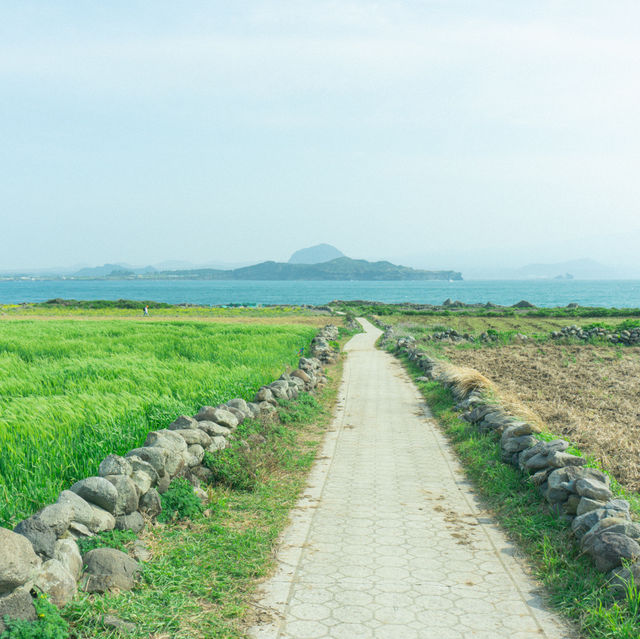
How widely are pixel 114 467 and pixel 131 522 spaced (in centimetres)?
70

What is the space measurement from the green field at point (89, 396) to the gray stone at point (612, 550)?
17.1 feet

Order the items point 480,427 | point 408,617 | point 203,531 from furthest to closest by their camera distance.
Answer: point 480,427, point 203,531, point 408,617

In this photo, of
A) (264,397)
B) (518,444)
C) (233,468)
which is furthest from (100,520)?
(264,397)

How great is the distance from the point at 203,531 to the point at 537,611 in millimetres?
3389

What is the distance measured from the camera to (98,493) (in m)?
5.64

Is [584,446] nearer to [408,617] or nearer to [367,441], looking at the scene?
[367,441]

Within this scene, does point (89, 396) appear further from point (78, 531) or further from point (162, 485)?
point (78, 531)

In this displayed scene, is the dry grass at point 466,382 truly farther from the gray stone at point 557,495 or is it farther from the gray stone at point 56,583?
the gray stone at point 56,583

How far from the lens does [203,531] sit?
6.26 metres

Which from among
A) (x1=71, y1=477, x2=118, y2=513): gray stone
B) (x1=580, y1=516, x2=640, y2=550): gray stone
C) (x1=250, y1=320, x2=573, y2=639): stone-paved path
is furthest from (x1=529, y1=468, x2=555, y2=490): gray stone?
(x1=71, y1=477, x2=118, y2=513): gray stone

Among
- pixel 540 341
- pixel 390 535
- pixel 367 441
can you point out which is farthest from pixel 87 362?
pixel 540 341

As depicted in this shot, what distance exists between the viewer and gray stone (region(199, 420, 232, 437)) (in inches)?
341

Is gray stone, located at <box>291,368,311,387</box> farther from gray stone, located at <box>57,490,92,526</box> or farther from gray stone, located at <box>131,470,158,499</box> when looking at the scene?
gray stone, located at <box>57,490,92,526</box>

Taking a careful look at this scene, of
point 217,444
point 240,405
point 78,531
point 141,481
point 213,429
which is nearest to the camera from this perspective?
point 78,531
